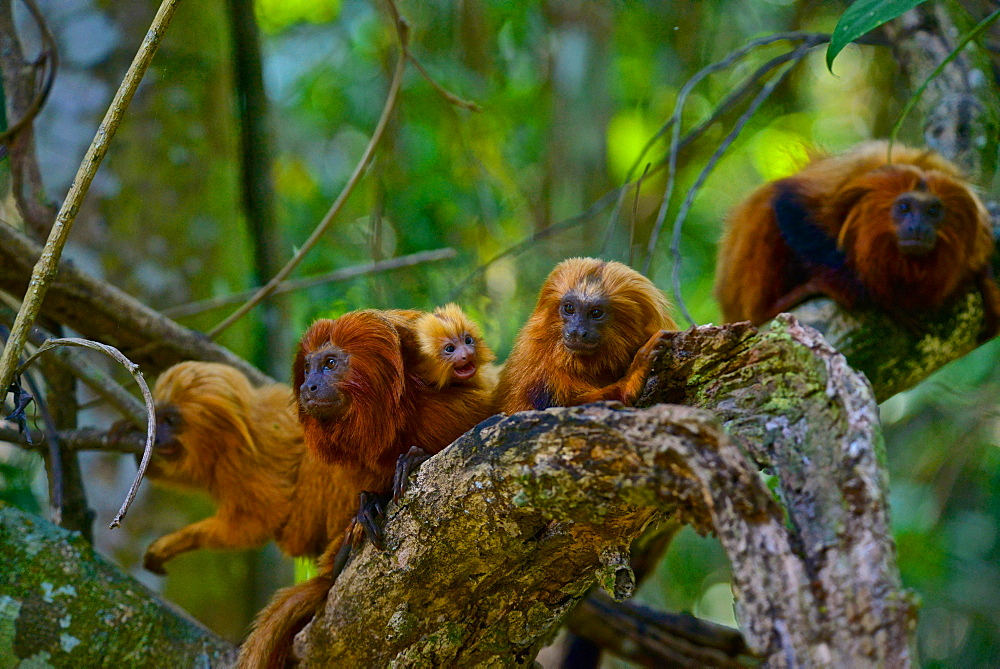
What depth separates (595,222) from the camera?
276 inches

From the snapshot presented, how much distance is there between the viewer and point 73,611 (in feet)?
9.35

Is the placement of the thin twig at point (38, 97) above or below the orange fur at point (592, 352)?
above

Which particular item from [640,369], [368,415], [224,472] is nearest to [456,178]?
[224,472]

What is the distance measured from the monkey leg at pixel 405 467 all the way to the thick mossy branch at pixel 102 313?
5.85ft

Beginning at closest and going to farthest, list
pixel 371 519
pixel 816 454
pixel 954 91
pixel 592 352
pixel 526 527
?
pixel 816 454
pixel 526 527
pixel 371 519
pixel 592 352
pixel 954 91

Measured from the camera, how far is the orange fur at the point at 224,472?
403 centimetres

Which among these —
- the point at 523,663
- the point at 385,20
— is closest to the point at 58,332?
the point at 523,663

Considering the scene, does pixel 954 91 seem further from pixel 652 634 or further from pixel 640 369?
pixel 640 369

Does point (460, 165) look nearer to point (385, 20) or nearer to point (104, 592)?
point (385, 20)

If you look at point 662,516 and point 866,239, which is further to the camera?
point 866,239

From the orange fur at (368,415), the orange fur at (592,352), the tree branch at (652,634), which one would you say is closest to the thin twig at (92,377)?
the orange fur at (368,415)

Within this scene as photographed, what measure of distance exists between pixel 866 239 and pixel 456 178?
3733mm

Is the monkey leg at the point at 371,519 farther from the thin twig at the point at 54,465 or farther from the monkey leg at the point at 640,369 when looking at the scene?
the thin twig at the point at 54,465

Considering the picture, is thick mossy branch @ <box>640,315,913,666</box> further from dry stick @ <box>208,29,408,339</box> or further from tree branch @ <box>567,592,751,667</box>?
tree branch @ <box>567,592,751,667</box>
